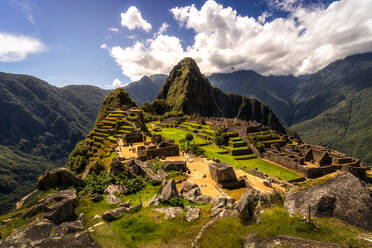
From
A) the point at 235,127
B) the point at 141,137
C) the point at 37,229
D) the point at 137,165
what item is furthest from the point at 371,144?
the point at 37,229

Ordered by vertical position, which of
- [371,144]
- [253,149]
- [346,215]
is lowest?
[371,144]

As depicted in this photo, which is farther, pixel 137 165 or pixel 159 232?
pixel 137 165

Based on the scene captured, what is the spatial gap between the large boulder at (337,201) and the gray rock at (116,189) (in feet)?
45.1

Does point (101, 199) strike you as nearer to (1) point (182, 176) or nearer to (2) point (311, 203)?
(1) point (182, 176)

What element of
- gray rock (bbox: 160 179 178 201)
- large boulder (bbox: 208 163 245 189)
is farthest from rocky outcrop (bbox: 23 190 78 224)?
large boulder (bbox: 208 163 245 189)

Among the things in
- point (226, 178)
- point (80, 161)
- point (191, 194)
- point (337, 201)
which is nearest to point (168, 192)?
point (191, 194)

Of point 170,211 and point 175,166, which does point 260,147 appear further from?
point 170,211

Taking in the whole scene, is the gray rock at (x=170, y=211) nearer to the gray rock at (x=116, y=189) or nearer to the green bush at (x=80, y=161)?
the gray rock at (x=116, y=189)

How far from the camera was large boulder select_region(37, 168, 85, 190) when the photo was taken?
1748cm

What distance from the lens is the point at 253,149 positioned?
177 feet

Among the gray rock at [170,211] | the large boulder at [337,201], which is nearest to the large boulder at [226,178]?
the gray rock at [170,211]

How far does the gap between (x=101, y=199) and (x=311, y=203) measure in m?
15.5

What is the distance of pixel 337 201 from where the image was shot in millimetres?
9914

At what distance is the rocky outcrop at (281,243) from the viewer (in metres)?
7.23
